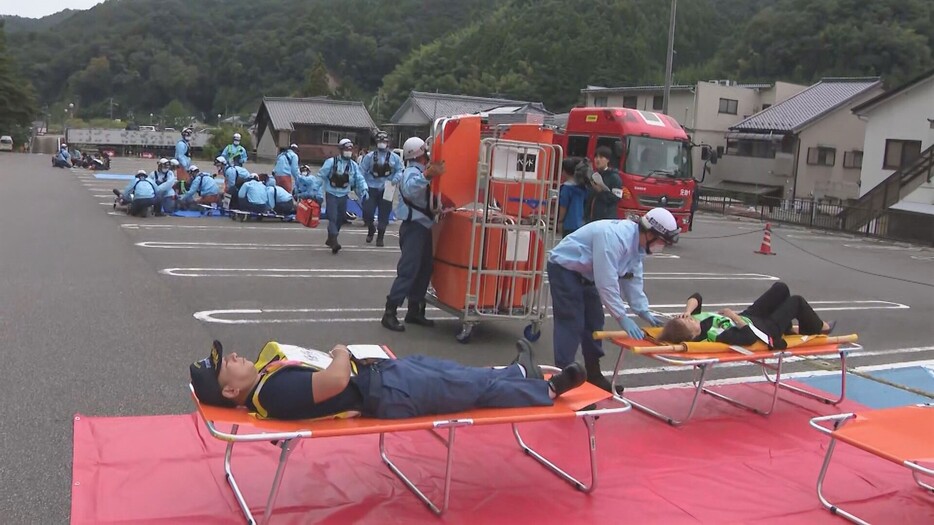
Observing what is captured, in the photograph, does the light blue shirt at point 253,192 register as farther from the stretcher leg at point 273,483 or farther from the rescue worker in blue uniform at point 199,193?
the stretcher leg at point 273,483

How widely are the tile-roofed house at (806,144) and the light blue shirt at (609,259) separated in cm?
3281

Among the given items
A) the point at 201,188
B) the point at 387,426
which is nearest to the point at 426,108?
the point at 201,188

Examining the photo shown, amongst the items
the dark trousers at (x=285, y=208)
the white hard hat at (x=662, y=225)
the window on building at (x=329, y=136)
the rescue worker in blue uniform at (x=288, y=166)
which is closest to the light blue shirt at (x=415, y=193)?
the white hard hat at (x=662, y=225)

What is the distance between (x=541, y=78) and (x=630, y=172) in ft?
151

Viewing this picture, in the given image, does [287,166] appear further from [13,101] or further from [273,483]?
[13,101]

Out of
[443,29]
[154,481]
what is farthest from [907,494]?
[443,29]

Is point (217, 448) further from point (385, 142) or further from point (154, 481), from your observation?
point (385, 142)

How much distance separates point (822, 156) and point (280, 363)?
38.3m

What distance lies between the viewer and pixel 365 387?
390 centimetres

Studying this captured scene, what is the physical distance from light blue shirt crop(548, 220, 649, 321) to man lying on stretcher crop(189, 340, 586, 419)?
3.59 ft

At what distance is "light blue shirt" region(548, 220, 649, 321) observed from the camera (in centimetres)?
527

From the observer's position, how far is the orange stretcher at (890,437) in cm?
390

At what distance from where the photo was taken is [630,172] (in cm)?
1723

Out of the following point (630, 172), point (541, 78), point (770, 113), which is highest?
point (541, 78)
